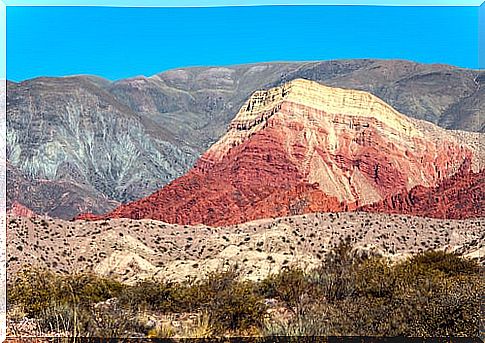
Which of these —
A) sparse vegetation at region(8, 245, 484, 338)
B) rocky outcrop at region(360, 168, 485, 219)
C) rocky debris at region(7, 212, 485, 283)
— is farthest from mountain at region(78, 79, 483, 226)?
sparse vegetation at region(8, 245, 484, 338)

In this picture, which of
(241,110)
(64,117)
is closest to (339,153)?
(241,110)

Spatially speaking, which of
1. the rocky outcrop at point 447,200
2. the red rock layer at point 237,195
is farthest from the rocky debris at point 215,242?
the red rock layer at point 237,195

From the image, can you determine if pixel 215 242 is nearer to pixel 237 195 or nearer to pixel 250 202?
pixel 250 202

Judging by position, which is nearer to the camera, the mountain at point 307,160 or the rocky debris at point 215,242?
the rocky debris at point 215,242

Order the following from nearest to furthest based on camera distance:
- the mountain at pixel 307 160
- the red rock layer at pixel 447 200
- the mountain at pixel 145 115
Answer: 1. the red rock layer at pixel 447 200
2. the mountain at pixel 307 160
3. the mountain at pixel 145 115

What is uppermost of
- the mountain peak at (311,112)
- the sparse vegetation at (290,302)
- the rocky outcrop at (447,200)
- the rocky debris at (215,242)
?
the mountain peak at (311,112)

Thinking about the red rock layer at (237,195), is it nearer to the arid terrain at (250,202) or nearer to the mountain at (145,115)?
the arid terrain at (250,202)

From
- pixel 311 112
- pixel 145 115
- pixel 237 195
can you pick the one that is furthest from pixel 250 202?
pixel 145 115

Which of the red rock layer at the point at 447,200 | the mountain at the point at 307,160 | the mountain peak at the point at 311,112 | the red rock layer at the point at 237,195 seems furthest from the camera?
the mountain peak at the point at 311,112
